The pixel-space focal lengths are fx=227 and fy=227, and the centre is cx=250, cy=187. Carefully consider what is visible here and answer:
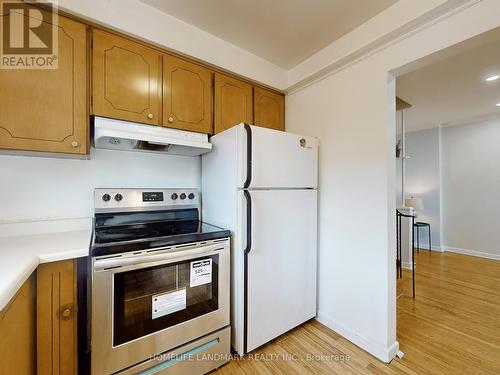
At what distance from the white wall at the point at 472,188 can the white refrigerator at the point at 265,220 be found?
3913mm

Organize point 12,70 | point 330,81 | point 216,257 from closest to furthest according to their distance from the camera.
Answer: point 12,70 → point 216,257 → point 330,81

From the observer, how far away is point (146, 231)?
1.60 m

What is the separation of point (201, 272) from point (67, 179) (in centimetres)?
116

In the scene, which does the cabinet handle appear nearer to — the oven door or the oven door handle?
the oven door

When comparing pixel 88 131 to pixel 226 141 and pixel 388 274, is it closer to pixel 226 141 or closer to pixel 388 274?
pixel 226 141

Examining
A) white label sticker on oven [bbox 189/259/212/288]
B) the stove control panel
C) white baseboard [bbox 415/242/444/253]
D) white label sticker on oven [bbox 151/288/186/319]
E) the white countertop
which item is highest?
the stove control panel

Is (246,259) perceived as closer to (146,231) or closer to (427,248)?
(146,231)

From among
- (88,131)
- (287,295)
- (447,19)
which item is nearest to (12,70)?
(88,131)

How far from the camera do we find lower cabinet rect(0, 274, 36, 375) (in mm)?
846

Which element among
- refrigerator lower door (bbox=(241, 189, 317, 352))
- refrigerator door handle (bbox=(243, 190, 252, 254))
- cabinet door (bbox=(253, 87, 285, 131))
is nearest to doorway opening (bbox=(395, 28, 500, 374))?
refrigerator lower door (bbox=(241, 189, 317, 352))

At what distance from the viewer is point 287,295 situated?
6.07ft

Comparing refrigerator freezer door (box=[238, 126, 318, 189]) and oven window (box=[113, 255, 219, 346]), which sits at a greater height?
refrigerator freezer door (box=[238, 126, 318, 189])

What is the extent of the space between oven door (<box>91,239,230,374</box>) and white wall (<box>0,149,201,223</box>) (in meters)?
0.73

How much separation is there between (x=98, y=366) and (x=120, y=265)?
522 mm
